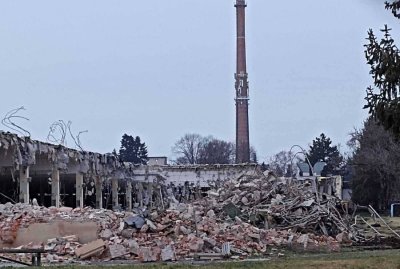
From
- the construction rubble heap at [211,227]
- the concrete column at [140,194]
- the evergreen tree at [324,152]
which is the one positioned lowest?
the construction rubble heap at [211,227]

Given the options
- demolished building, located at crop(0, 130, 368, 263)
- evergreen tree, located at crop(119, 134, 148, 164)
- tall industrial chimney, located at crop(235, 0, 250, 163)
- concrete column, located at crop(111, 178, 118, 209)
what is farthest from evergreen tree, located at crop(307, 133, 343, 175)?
demolished building, located at crop(0, 130, 368, 263)

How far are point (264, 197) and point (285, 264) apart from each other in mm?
18242

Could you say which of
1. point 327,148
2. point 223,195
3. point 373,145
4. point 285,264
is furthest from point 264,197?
point 327,148

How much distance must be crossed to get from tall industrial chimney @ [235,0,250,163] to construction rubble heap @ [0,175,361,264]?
167 feet

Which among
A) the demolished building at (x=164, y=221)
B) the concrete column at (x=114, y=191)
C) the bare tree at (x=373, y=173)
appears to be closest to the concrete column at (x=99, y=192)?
the concrete column at (x=114, y=191)

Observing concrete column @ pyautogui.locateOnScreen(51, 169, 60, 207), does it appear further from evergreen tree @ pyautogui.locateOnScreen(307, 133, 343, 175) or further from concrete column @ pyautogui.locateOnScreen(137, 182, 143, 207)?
evergreen tree @ pyautogui.locateOnScreen(307, 133, 343, 175)

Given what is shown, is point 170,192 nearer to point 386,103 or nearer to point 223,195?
point 223,195

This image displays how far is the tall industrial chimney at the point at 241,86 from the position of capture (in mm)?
90062

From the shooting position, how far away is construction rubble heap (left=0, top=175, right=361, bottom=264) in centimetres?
2612

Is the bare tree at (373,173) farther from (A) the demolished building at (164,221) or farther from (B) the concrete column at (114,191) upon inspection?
(A) the demolished building at (164,221)

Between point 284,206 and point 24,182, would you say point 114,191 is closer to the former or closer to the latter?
point 24,182

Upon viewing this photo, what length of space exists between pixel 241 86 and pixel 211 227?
62425 millimetres

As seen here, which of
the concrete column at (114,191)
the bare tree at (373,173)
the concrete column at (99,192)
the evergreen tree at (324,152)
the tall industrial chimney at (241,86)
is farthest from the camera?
the evergreen tree at (324,152)

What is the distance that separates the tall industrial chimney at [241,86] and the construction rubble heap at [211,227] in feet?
167
